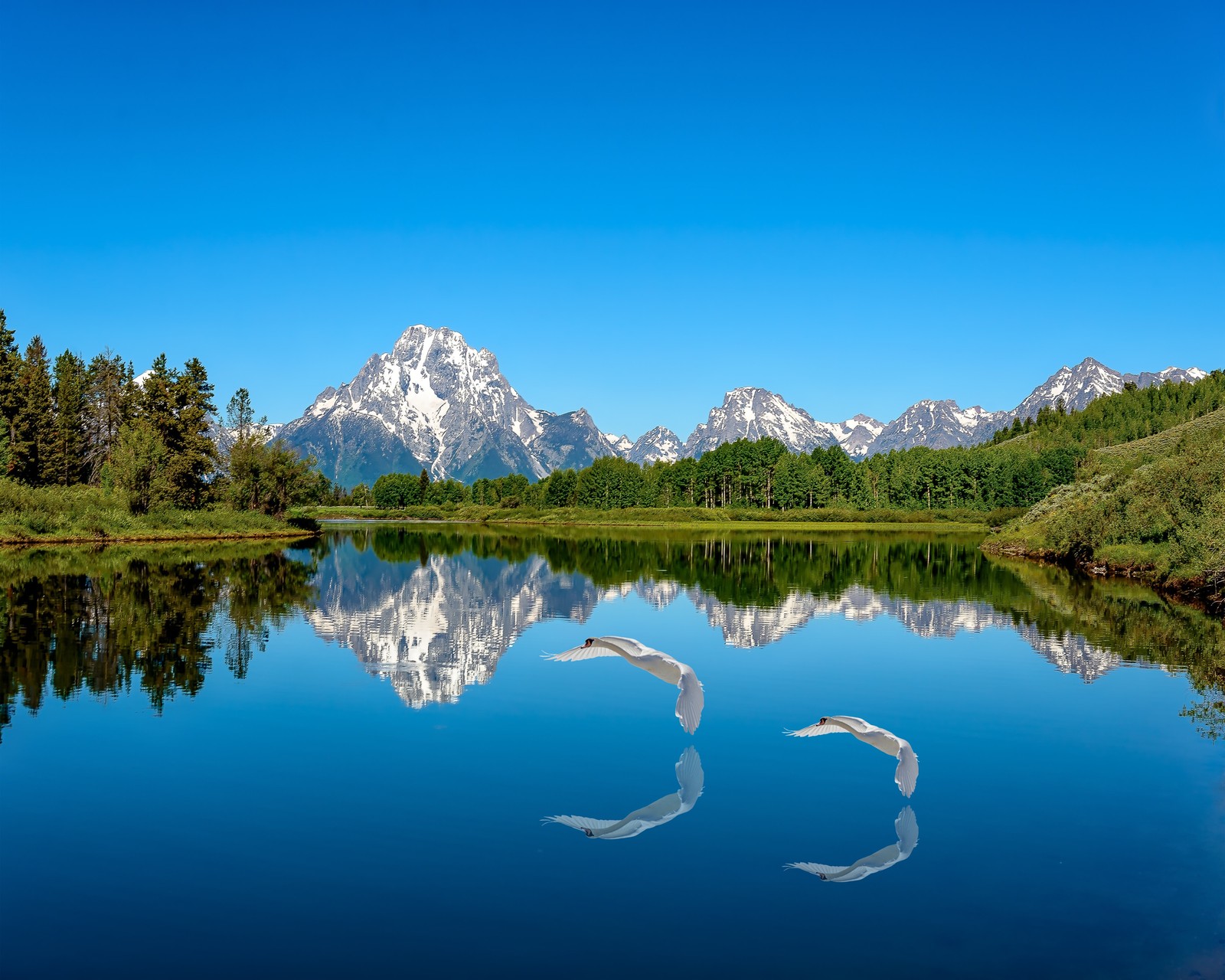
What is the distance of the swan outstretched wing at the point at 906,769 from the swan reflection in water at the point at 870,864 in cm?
56

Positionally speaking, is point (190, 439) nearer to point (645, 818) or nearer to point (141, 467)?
point (141, 467)

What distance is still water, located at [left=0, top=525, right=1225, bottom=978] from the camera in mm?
9000

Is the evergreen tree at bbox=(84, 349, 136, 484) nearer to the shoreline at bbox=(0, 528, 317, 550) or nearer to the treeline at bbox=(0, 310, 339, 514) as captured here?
the treeline at bbox=(0, 310, 339, 514)

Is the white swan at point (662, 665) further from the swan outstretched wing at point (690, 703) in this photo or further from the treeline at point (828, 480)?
the treeline at point (828, 480)

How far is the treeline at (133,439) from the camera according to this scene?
82625mm

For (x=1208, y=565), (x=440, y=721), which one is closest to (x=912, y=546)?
(x=1208, y=565)

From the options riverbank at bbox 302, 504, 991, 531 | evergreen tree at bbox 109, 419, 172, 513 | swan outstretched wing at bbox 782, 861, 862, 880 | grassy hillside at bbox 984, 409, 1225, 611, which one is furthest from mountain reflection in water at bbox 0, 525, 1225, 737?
riverbank at bbox 302, 504, 991, 531

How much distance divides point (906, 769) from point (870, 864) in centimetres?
132

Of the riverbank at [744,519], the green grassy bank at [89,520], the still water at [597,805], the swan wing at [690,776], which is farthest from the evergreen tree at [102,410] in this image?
the swan wing at [690,776]

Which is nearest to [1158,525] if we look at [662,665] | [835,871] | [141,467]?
[662,665]

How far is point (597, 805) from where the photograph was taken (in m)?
12.7

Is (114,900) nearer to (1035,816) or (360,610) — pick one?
(1035,816)

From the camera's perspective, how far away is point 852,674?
22.1 m

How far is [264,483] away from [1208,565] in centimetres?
8728
